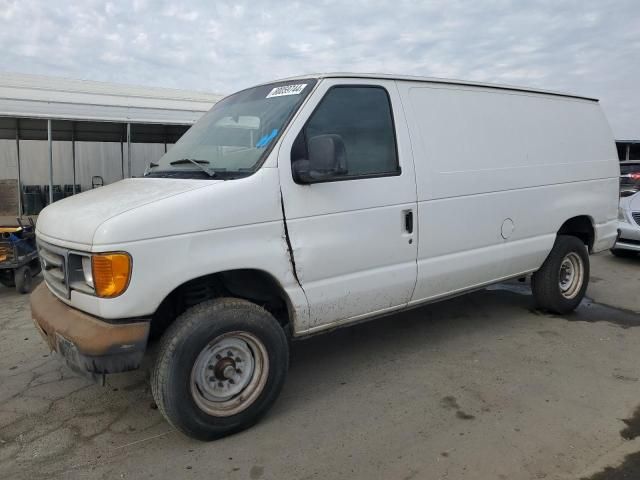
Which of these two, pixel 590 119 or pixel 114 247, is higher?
pixel 590 119

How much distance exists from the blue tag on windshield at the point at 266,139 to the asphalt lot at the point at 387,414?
5.81 feet

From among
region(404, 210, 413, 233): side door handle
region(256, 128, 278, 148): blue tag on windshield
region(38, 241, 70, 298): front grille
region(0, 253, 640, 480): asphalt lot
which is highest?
region(256, 128, 278, 148): blue tag on windshield

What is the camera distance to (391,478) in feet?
8.94

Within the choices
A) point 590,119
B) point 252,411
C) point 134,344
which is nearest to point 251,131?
point 134,344

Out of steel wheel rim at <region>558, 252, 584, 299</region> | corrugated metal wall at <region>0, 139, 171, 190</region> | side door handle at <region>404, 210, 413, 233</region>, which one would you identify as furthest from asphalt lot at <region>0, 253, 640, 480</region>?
corrugated metal wall at <region>0, 139, 171, 190</region>

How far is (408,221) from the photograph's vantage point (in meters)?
3.76

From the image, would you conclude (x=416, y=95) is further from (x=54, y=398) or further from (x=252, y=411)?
(x=54, y=398)

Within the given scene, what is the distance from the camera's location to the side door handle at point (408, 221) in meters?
Result: 3.74

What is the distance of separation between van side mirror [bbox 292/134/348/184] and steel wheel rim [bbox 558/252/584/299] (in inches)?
128

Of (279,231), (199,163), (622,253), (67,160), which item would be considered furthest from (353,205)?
(67,160)

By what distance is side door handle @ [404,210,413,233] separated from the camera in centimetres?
374

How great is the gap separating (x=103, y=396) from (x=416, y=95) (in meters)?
3.22

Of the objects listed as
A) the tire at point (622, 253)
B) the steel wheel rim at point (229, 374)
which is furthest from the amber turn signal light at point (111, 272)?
the tire at point (622, 253)

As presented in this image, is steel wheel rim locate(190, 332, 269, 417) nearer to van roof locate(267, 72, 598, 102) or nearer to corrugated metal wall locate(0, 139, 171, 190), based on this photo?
van roof locate(267, 72, 598, 102)
